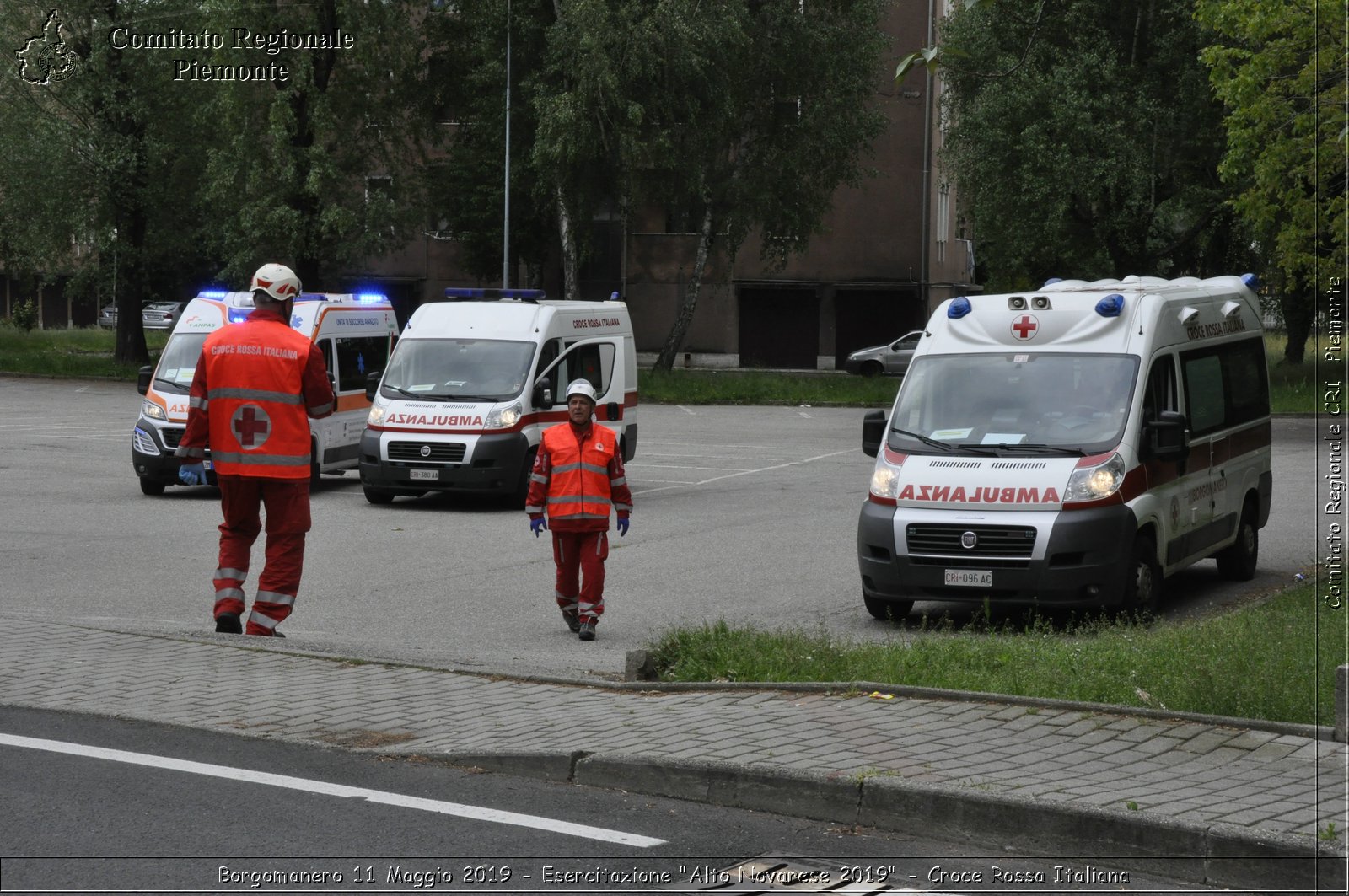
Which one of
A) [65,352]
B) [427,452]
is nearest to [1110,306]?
[427,452]

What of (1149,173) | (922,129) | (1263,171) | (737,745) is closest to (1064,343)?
(737,745)

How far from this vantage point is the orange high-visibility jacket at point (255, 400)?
30.5 ft

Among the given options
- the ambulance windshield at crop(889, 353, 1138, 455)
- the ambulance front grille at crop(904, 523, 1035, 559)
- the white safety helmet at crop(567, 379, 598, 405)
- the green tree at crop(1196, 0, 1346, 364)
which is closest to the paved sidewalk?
the white safety helmet at crop(567, 379, 598, 405)

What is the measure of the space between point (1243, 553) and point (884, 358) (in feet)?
122

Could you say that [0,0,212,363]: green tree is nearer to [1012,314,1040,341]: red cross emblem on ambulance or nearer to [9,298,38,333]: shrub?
[9,298,38,333]: shrub

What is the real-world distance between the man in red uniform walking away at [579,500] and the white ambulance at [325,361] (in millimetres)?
9906

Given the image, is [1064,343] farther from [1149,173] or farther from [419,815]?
[1149,173]

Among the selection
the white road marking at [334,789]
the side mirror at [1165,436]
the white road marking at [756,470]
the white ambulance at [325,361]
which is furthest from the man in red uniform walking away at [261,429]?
the white road marking at [756,470]

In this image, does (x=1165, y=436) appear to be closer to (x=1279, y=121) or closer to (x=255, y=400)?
(x=255, y=400)

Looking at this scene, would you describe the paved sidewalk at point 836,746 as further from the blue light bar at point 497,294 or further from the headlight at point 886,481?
the blue light bar at point 497,294

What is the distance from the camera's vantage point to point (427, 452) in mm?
19328

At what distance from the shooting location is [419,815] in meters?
5.80

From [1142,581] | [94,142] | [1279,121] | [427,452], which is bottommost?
[1142,581]

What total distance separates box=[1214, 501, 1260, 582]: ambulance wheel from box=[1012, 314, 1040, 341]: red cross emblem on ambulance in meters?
2.77
